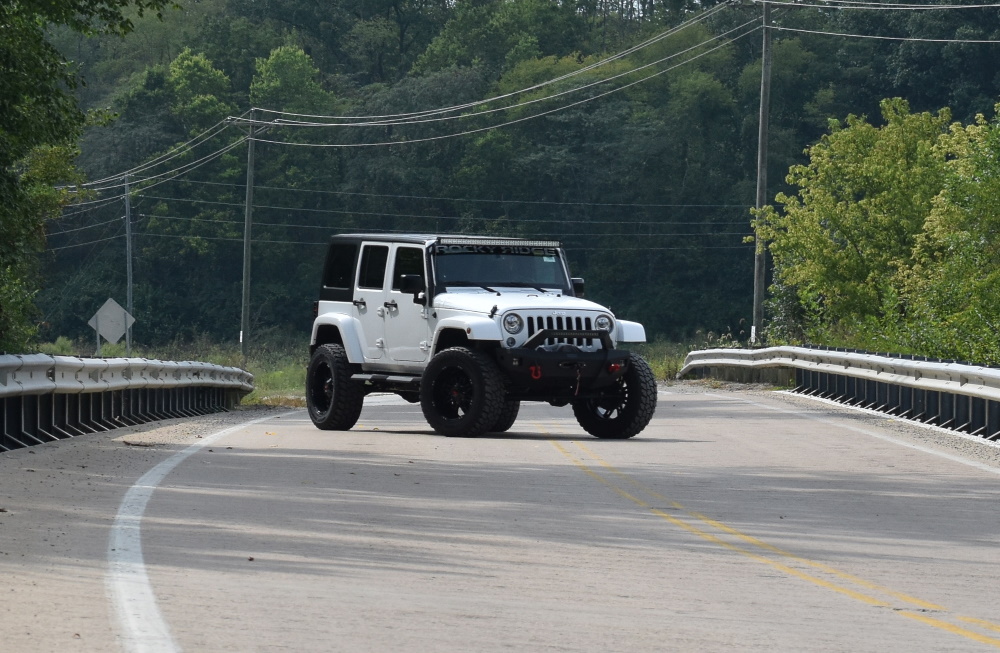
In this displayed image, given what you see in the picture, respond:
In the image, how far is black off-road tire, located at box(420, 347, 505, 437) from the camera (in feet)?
63.1

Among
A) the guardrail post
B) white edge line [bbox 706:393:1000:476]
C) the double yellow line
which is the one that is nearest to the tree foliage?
white edge line [bbox 706:393:1000:476]

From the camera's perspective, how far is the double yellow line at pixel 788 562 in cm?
798

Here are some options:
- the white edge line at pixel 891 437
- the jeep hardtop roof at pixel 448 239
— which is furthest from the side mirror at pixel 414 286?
the white edge line at pixel 891 437

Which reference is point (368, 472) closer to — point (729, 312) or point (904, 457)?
point (904, 457)

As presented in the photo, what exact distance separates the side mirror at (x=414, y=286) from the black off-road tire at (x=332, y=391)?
1.49m

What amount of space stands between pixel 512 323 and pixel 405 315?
1.78 metres

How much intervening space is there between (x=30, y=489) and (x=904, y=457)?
861 cm

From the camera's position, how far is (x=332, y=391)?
2158 cm

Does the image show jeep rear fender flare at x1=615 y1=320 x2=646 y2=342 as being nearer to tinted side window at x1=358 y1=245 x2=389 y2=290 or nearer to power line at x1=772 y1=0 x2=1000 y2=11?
tinted side window at x1=358 y1=245 x2=389 y2=290

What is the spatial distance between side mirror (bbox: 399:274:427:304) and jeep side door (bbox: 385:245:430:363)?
2.6 inches

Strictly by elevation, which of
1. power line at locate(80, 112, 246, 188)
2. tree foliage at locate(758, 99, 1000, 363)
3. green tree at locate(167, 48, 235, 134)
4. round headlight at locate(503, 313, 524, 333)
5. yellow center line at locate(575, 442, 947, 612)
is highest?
green tree at locate(167, 48, 235, 134)

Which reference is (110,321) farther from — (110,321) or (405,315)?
(405,315)

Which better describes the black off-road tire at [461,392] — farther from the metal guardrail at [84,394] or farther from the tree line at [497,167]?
the tree line at [497,167]

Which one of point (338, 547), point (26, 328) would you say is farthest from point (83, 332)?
point (338, 547)
